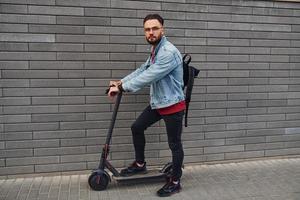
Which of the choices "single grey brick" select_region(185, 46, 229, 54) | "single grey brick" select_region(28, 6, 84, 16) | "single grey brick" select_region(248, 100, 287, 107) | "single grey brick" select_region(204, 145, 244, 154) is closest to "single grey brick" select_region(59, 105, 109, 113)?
"single grey brick" select_region(28, 6, 84, 16)

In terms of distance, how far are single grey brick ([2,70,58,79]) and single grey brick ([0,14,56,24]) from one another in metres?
0.58

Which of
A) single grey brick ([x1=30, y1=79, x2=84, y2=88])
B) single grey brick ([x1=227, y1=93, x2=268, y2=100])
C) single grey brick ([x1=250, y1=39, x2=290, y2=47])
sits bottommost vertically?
single grey brick ([x1=227, y1=93, x2=268, y2=100])

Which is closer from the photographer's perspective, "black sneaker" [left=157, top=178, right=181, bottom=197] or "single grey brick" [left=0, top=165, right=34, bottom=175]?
"black sneaker" [left=157, top=178, right=181, bottom=197]

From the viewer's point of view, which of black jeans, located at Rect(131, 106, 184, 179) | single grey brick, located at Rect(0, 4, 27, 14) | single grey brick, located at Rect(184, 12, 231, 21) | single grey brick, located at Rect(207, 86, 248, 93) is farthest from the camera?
single grey brick, located at Rect(207, 86, 248, 93)

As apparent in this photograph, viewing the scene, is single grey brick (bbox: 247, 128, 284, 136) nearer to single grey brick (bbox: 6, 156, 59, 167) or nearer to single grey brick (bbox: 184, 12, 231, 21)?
single grey brick (bbox: 184, 12, 231, 21)

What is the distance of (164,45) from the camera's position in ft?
14.0

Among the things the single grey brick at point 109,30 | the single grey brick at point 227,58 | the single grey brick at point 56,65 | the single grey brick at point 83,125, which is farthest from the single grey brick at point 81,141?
the single grey brick at point 227,58

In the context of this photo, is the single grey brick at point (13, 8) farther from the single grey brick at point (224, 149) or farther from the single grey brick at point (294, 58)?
the single grey brick at point (294, 58)

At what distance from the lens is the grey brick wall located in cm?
473

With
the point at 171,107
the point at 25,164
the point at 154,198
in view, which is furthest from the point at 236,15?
the point at 25,164

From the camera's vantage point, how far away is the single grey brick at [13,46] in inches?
181

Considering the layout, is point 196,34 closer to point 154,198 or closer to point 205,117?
point 205,117

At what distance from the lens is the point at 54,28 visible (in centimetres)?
473

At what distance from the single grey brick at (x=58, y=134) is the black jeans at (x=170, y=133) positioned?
784mm
